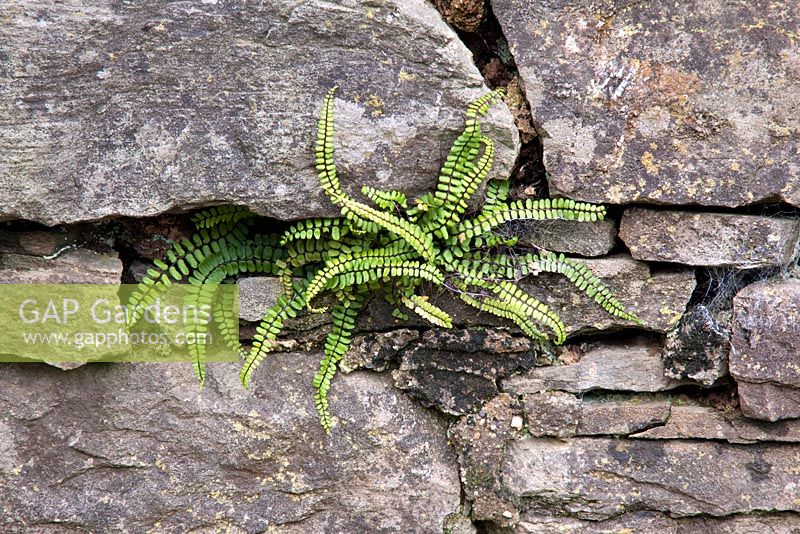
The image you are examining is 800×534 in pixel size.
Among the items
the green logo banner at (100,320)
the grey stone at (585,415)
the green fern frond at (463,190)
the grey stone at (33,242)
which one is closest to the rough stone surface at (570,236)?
the green fern frond at (463,190)

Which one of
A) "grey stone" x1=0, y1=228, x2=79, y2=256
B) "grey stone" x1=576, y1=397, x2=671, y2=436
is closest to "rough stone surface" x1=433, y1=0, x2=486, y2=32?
"grey stone" x1=576, y1=397, x2=671, y2=436

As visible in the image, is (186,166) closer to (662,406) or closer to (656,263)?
(656,263)

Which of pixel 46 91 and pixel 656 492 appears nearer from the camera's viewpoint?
pixel 46 91

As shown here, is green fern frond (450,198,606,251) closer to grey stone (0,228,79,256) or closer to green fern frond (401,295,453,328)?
green fern frond (401,295,453,328)

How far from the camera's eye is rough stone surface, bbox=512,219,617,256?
3.62m

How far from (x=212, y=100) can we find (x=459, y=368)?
1.83 metres

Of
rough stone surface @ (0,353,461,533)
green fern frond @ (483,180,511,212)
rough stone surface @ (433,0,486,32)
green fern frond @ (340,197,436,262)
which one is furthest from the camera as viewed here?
rough stone surface @ (0,353,461,533)

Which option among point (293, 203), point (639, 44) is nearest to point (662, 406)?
point (639, 44)

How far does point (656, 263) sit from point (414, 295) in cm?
127

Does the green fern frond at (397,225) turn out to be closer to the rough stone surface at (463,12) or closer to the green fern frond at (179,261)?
the green fern frond at (179,261)

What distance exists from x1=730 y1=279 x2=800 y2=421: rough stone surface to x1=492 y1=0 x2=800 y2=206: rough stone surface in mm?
469

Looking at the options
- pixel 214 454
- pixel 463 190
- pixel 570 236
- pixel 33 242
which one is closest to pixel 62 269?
pixel 33 242

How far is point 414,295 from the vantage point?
3.58 meters

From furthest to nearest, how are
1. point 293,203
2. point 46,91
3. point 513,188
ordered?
1. point 513,188
2. point 293,203
3. point 46,91
